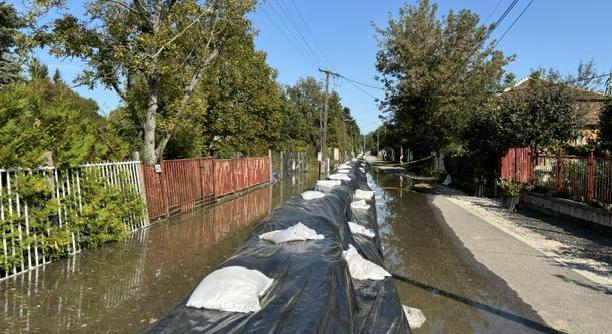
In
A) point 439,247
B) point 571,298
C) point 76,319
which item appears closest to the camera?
point 76,319

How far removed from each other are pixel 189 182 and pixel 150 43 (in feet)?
14.9

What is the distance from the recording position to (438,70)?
32.2m

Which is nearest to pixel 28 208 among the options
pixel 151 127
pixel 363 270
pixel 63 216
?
pixel 63 216

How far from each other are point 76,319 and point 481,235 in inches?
334

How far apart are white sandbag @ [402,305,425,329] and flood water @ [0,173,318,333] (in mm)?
2595

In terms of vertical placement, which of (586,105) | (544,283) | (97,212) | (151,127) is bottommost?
(544,283)

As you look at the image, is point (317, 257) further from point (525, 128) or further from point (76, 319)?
point (525, 128)

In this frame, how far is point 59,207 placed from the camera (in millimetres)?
7176

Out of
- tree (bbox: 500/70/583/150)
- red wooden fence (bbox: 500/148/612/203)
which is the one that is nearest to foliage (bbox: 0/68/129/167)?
red wooden fence (bbox: 500/148/612/203)

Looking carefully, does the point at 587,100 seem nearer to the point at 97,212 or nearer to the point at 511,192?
the point at 511,192

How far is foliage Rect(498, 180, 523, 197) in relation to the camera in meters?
15.9

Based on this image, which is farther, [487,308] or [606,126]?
[606,126]

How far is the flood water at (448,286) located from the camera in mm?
5285

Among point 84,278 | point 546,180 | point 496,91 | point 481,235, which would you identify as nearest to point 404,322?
point 84,278
